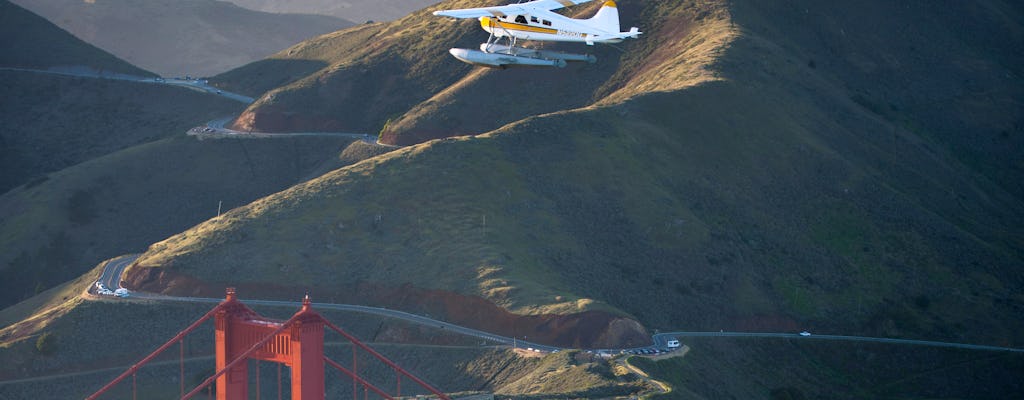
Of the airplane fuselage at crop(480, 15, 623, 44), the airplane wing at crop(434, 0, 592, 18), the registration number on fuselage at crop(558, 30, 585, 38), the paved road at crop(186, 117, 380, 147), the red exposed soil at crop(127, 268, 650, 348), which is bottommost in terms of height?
the red exposed soil at crop(127, 268, 650, 348)

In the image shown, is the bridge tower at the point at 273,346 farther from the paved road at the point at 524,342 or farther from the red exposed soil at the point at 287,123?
the red exposed soil at the point at 287,123

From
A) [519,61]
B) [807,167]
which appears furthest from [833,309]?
[519,61]

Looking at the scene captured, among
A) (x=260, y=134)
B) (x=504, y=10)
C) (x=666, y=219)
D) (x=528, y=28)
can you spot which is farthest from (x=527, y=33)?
(x=260, y=134)

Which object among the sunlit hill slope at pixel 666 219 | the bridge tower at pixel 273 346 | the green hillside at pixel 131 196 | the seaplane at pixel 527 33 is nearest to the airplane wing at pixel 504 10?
the seaplane at pixel 527 33

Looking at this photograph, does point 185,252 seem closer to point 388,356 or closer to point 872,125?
point 388,356

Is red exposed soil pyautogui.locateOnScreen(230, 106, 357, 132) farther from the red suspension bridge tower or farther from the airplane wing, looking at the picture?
the red suspension bridge tower

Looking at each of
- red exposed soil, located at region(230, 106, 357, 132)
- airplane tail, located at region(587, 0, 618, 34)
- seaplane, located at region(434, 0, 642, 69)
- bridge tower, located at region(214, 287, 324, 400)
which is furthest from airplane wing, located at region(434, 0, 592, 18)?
red exposed soil, located at region(230, 106, 357, 132)

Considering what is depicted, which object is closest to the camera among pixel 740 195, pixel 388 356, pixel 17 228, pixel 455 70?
pixel 388 356
